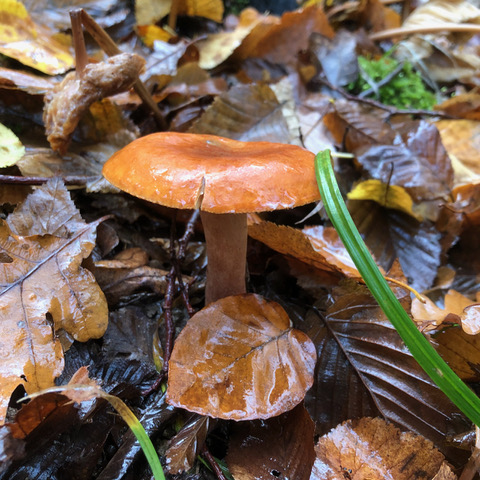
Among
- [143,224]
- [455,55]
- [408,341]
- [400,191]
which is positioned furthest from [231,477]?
[455,55]

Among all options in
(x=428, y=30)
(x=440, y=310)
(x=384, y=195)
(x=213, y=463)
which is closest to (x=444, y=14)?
(x=428, y=30)

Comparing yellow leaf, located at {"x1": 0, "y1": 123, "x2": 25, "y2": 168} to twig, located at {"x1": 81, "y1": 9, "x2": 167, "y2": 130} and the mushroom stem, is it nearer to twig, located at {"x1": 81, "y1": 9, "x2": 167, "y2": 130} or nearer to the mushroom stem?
twig, located at {"x1": 81, "y1": 9, "x2": 167, "y2": 130}

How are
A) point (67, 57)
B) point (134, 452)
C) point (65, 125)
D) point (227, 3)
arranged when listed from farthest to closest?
point (227, 3)
point (67, 57)
point (65, 125)
point (134, 452)

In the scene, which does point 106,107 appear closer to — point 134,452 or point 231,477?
→ point 134,452

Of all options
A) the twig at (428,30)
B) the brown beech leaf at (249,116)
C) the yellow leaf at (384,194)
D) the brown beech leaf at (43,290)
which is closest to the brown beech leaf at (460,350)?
the yellow leaf at (384,194)

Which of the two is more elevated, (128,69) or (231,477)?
(128,69)

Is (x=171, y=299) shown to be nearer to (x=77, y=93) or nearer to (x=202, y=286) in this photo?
(x=202, y=286)

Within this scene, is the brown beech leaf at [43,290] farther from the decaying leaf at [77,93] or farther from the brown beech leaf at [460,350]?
the brown beech leaf at [460,350]
